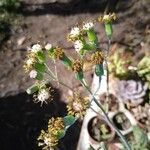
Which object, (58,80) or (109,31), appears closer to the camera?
(58,80)

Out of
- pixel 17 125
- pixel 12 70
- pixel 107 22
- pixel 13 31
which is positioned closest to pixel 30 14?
pixel 13 31

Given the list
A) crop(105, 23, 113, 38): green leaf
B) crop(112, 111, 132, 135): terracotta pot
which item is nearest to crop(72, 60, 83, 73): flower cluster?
crop(105, 23, 113, 38): green leaf

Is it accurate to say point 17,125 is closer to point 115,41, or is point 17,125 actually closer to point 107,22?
point 115,41

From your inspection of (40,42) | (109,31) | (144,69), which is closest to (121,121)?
(144,69)

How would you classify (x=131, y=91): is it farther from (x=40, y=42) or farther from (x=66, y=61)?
(x=66, y=61)

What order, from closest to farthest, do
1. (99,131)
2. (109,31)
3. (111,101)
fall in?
(109,31), (99,131), (111,101)

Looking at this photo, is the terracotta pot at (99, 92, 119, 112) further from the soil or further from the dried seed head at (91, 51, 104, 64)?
the dried seed head at (91, 51, 104, 64)

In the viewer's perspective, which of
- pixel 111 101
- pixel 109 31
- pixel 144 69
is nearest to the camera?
pixel 109 31
